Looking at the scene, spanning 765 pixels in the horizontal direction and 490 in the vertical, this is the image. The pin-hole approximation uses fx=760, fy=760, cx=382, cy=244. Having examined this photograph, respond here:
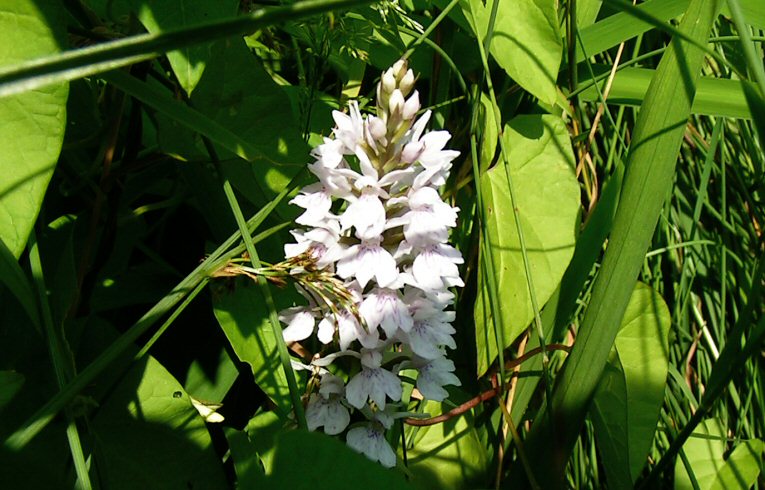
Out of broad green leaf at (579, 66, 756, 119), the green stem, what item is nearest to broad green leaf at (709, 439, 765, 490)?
broad green leaf at (579, 66, 756, 119)

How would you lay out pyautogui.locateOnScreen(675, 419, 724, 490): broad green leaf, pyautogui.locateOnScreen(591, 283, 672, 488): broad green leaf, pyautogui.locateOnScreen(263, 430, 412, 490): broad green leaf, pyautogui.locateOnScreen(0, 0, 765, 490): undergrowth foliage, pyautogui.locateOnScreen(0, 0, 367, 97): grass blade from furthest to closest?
pyautogui.locateOnScreen(675, 419, 724, 490): broad green leaf, pyautogui.locateOnScreen(591, 283, 672, 488): broad green leaf, pyautogui.locateOnScreen(0, 0, 765, 490): undergrowth foliage, pyautogui.locateOnScreen(263, 430, 412, 490): broad green leaf, pyautogui.locateOnScreen(0, 0, 367, 97): grass blade

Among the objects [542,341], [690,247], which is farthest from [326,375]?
[690,247]

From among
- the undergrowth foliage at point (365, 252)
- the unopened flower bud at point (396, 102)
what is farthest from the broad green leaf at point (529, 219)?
the unopened flower bud at point (396, 102)

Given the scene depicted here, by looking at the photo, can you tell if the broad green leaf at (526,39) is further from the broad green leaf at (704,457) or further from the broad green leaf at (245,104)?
the broad green leaf at (704,457)

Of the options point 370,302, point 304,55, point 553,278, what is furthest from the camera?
point 304,55

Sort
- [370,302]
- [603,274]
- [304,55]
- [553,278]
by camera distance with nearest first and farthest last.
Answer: [370,302] < [603,274] < [553,278] < [304,55]

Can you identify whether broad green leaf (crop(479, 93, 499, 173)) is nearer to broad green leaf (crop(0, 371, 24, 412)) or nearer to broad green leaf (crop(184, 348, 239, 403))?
broad green leaf (crop(184, 348, 239, 403))

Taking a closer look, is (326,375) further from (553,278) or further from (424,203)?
(553,278)
